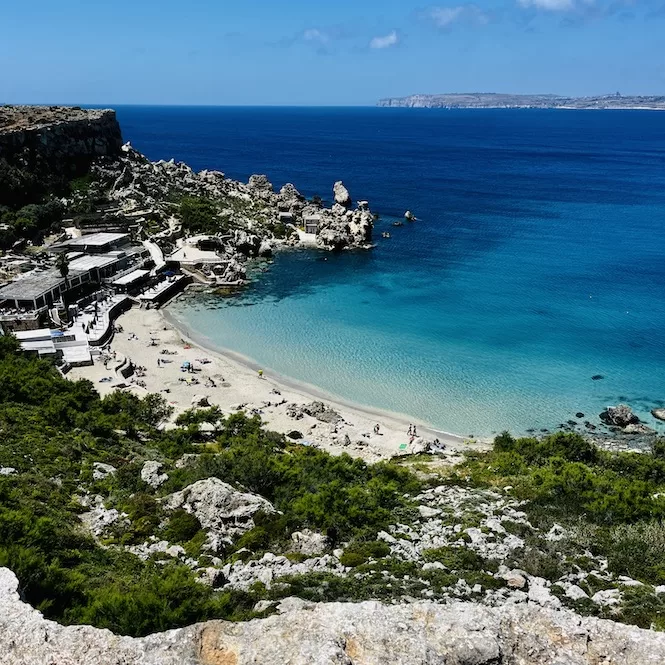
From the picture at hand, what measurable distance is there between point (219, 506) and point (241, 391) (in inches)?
848

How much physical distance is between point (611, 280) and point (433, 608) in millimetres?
64051

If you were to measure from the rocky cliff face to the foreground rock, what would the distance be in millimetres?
82055

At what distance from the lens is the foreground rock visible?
10625 millimetres

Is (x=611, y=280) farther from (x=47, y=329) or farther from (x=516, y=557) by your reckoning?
(x=47, y=329)

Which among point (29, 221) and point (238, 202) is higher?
point (238, 202)

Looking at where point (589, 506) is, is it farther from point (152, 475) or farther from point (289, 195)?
point (289, 195)

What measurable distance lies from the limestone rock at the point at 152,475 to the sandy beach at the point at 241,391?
431 inches

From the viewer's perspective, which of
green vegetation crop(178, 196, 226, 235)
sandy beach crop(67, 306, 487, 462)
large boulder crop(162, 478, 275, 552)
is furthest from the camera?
green vegetation crop(178, 196, 226, 235)

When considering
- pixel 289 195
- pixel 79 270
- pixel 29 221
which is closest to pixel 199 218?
pixel 29 221

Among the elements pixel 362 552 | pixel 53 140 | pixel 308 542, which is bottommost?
pixel 308 542

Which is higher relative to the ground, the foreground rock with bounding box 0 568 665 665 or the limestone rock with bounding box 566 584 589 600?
the foreground rock with bounding box 0 568 665 665

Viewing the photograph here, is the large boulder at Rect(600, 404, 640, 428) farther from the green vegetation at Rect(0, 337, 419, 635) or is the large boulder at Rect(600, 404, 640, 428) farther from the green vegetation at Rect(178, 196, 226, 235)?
the green vegetation at Rect(178, 196, 226, 235)

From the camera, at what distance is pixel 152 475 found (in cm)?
2397

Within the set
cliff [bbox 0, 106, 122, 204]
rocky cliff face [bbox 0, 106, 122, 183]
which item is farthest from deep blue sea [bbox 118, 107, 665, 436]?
rocky cliff face [bbox 0, 106, 122, 183]
